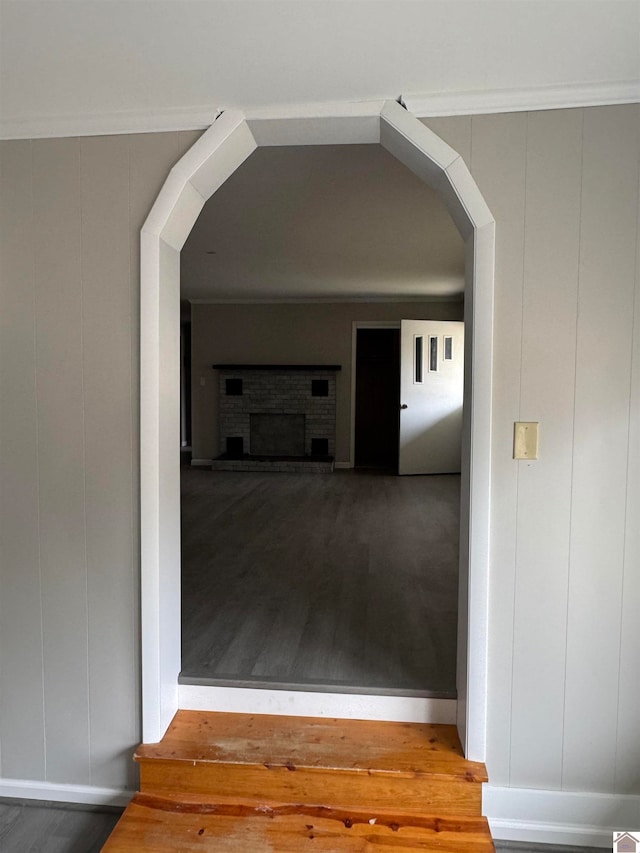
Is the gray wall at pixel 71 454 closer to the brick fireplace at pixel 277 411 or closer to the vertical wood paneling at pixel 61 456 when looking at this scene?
the vertical wood paneling at pixel 61 456

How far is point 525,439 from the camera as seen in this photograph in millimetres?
1952

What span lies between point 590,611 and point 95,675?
182 cm

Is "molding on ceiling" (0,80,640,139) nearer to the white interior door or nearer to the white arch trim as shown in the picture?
the white arch trim

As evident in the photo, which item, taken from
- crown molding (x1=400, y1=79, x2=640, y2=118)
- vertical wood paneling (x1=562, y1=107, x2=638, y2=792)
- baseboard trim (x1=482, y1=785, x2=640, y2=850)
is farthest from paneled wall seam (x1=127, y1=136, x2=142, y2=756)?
vertical wood paneling (x1=562, y1=107, x2=638, y2=792)

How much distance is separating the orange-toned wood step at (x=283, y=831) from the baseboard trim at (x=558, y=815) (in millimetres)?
159

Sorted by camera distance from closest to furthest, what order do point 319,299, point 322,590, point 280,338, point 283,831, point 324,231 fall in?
point 283,831 < point 322,590 < point 324,231 < point 319,299 < point 280,338

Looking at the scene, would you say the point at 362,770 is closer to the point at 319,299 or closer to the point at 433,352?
the point at 433,352

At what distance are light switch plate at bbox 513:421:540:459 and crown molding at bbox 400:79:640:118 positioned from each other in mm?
1051

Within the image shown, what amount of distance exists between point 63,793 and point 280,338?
263 inches

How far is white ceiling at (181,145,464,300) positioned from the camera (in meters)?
3.13

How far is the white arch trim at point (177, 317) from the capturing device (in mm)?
1925

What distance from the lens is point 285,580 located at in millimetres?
3482

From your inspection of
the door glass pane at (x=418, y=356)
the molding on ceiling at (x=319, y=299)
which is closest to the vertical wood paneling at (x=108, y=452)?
the door glass pane at (x=418, y=356)

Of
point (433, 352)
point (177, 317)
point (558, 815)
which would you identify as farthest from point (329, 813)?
point (433, 352)
